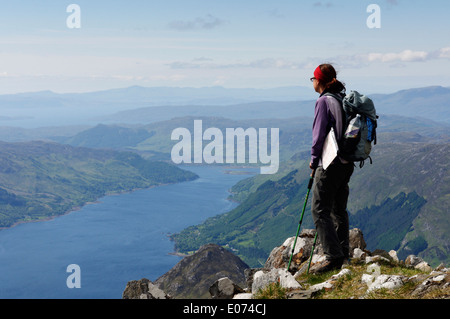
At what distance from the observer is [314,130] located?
10.6 m

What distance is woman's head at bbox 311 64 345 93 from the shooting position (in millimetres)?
10891

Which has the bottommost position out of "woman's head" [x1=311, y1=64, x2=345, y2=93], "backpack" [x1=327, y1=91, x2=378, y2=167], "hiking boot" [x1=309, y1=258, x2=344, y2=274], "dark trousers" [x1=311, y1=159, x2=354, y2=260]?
"hiking boot" [x1=309, y1=258, x2=344, y2=274]

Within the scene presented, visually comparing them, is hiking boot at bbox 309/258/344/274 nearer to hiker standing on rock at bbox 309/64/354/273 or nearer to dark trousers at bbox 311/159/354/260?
hiker standing on rock at bbox 309/64/354/273

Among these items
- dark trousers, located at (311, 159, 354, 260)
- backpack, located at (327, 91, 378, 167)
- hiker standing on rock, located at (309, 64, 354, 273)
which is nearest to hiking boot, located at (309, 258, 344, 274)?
hiker standing on rock, located at (309, 64, 354, 273)

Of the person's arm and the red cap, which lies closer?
the person's arm

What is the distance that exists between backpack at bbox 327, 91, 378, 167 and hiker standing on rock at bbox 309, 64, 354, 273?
0.15 metres

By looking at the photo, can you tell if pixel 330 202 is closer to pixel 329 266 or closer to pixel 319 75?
pixel 329 266

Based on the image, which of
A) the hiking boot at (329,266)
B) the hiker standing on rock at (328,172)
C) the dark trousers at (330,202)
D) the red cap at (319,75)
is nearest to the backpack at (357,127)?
the hiker standing on rock at (328,172)

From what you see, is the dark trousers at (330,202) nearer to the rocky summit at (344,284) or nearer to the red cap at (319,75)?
the rocky summit at (344,284)

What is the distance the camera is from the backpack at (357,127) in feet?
34.1

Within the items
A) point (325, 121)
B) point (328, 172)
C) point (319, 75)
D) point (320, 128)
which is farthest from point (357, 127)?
point (319, 75)
